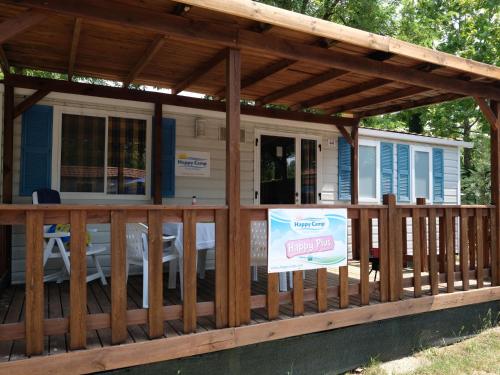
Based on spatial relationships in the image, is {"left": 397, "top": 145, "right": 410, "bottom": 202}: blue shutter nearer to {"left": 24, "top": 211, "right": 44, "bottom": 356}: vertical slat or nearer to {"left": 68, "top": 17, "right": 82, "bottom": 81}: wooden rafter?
{"left": 68, "top": 17, "right": 82, "bottom": 81}: wooden rafter

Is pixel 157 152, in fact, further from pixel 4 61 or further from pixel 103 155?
pixel 4 61

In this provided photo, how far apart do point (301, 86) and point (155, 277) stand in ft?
8.86

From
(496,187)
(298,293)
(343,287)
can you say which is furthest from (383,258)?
(496,187)

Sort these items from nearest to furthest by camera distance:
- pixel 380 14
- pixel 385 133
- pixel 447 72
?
pixel 447 72 < pixel 385 133 < pixel 380 14

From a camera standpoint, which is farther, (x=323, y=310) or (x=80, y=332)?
(x=323, y=310)

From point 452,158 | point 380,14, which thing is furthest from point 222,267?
point 380,14

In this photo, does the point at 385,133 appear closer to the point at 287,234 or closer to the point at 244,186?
the point at 244,186

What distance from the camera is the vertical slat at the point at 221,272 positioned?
2826 mm

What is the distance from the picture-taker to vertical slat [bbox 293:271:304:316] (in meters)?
3.10

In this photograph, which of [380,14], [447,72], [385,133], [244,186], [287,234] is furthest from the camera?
[380,14]

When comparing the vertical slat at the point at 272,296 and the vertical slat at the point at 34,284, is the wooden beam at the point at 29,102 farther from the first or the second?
the vertical slat at the point at 272,296

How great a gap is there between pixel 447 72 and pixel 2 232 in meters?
4.61

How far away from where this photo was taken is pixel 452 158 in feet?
26.9

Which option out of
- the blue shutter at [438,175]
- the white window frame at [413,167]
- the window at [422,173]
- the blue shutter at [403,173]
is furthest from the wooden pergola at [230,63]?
the blue shutter at [438,175]
